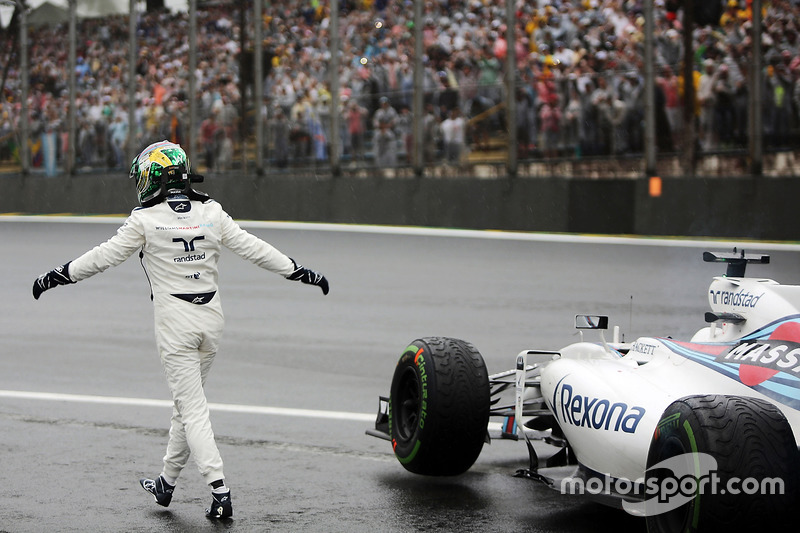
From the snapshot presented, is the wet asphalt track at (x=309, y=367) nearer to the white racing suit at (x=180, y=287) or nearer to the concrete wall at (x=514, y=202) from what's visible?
the white racing suit at (x=180, y=287)

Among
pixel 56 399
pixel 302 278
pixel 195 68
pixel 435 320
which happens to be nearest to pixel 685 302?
pixel 435 320

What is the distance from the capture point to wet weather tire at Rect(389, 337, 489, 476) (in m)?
6.07

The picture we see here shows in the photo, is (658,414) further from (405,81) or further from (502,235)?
(405,81)

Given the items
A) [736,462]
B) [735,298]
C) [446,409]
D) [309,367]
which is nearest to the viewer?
[736,462]

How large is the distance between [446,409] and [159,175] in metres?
1.77

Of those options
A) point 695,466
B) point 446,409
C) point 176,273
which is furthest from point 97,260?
point 695,466

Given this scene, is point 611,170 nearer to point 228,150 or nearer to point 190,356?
point 228,150

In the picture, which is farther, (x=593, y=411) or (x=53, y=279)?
(x=53, y=279)

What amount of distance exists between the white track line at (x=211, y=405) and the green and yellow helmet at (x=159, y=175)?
2568mm

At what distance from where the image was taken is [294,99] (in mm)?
22172

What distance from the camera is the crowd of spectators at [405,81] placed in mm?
17484

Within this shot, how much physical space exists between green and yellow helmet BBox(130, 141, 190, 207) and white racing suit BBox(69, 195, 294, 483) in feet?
0.16

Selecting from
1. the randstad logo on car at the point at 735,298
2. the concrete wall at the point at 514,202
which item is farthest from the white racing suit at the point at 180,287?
the concrete wall at the point at 514,202

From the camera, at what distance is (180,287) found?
5832 millimetres
